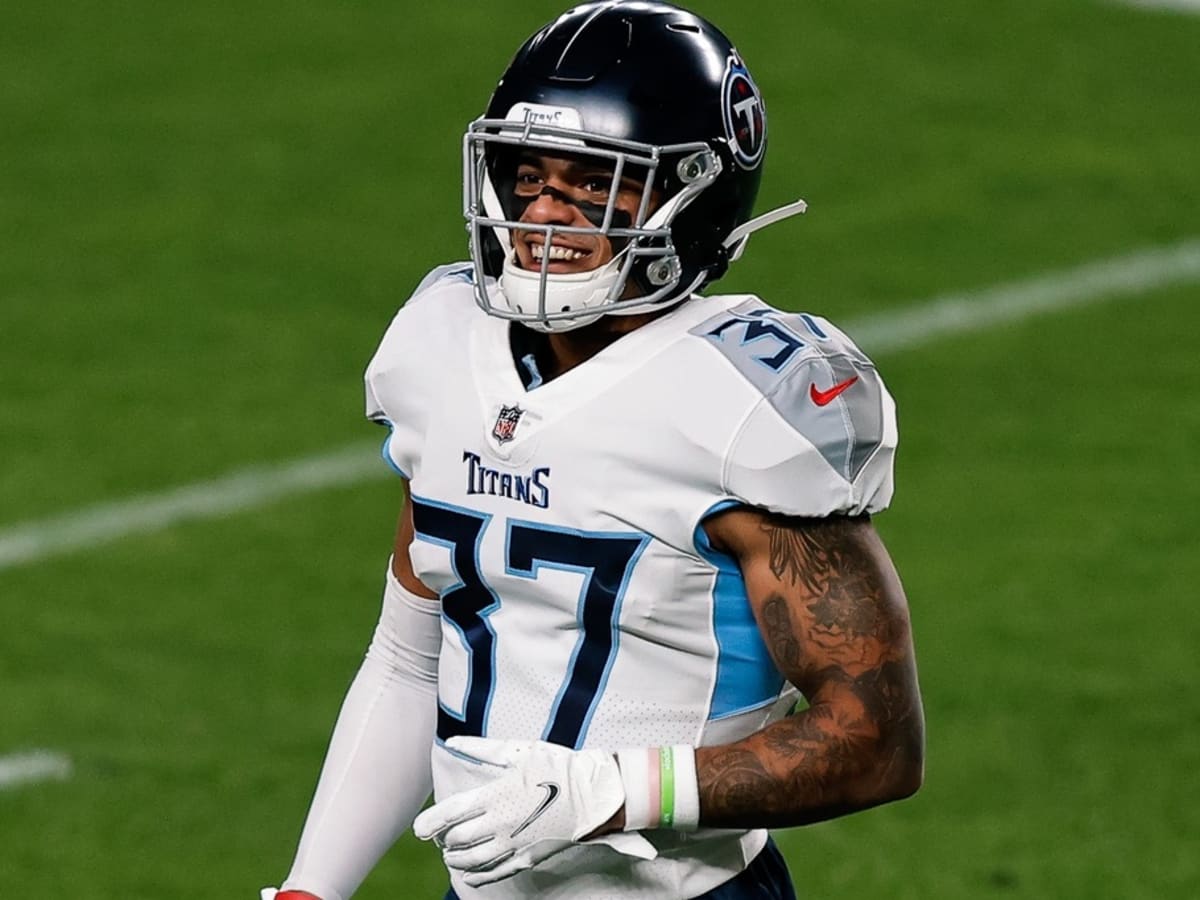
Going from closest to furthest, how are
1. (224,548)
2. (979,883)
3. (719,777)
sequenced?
(719,777) < (979,883) < (224,548)

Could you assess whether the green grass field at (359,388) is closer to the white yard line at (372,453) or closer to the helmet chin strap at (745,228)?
the white yard line at (372,453)

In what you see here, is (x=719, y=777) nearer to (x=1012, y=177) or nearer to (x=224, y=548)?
(x=224, y=548)

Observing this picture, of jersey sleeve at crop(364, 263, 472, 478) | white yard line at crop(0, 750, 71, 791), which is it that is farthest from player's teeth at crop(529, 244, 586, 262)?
white yard line at crop(0, 750, 71, 791)

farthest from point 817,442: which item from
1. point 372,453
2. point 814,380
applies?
point 372,453

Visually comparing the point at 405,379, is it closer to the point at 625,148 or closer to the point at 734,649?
the point at 625,148

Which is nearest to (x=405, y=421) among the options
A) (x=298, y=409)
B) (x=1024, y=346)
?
(x=298, y=409)

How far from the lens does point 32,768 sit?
19.8 ft

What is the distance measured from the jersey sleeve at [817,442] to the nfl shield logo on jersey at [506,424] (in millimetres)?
302

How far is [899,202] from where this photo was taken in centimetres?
928

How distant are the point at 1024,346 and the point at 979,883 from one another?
9.96 feet

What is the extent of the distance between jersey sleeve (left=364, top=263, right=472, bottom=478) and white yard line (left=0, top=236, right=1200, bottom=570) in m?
3.61

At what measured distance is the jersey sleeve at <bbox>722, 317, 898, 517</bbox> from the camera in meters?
3.21

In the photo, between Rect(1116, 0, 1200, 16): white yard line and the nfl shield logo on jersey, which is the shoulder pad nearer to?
the nfl shield logo on jersey

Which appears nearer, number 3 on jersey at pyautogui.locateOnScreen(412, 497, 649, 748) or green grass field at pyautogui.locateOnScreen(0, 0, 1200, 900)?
number 3 on jersey at pyautogui.locateOnScreen(412, 497, 649, 748)
